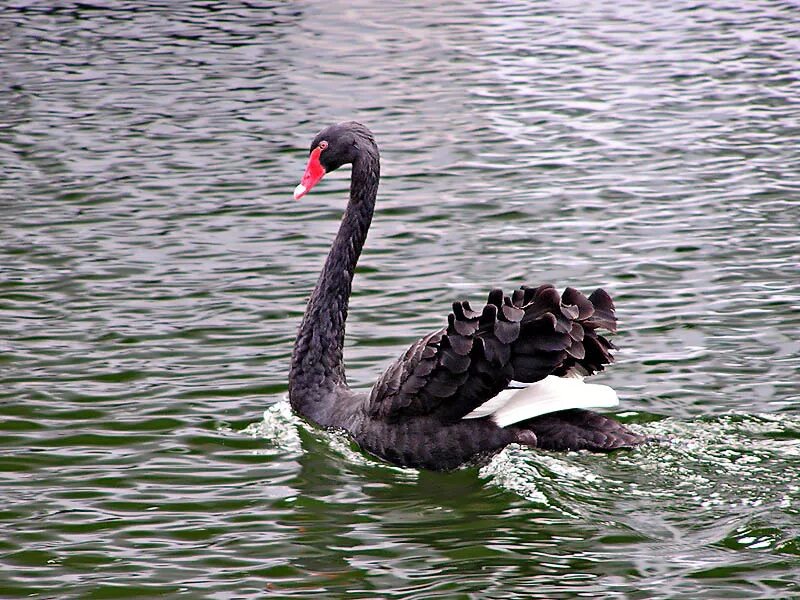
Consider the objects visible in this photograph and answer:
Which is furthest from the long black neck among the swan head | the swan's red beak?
the swan's red beak

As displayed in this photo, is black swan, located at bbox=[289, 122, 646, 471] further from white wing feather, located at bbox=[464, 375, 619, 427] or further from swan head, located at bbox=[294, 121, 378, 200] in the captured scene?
swan head, located at bbox=[294, 121, 378, 200]

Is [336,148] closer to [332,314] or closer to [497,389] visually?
[332,314]

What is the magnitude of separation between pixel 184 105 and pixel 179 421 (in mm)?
7506

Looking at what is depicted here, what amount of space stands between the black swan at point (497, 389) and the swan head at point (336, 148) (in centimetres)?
131

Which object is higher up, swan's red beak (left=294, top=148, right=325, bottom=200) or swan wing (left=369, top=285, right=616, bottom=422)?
swan's red beak (left=294, top=148, right=325, bottom=200)

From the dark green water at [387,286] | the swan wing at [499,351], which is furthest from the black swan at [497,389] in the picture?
the dark green water at [387,286]

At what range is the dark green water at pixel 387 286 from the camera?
5.55m

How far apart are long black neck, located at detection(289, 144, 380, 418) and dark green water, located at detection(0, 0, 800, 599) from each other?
24 centimetres

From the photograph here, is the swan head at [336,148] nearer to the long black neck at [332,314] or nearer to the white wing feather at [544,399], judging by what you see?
the long black neck at [332,314]

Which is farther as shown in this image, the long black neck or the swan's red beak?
the swan's red beak

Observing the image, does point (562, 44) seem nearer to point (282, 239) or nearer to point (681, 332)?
point (282, 239)

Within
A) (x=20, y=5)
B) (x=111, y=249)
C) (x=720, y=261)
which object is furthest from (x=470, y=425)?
(x=20, y=5)

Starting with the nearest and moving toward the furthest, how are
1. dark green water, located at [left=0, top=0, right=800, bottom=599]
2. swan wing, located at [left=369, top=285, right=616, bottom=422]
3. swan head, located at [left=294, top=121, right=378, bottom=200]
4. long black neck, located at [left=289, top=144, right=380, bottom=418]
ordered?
1. dark green water, located at [left=0, top=0, right=800, bottom=599]
2. swan wing, located at [left=369, top=285, right=616, bottom=422]
3. long black neck, located at [left=289, top=144, right=380, bottom=418]
4. swan head, located at [left=294, top=121, right=378, bottom=200]

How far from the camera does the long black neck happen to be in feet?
23.0
